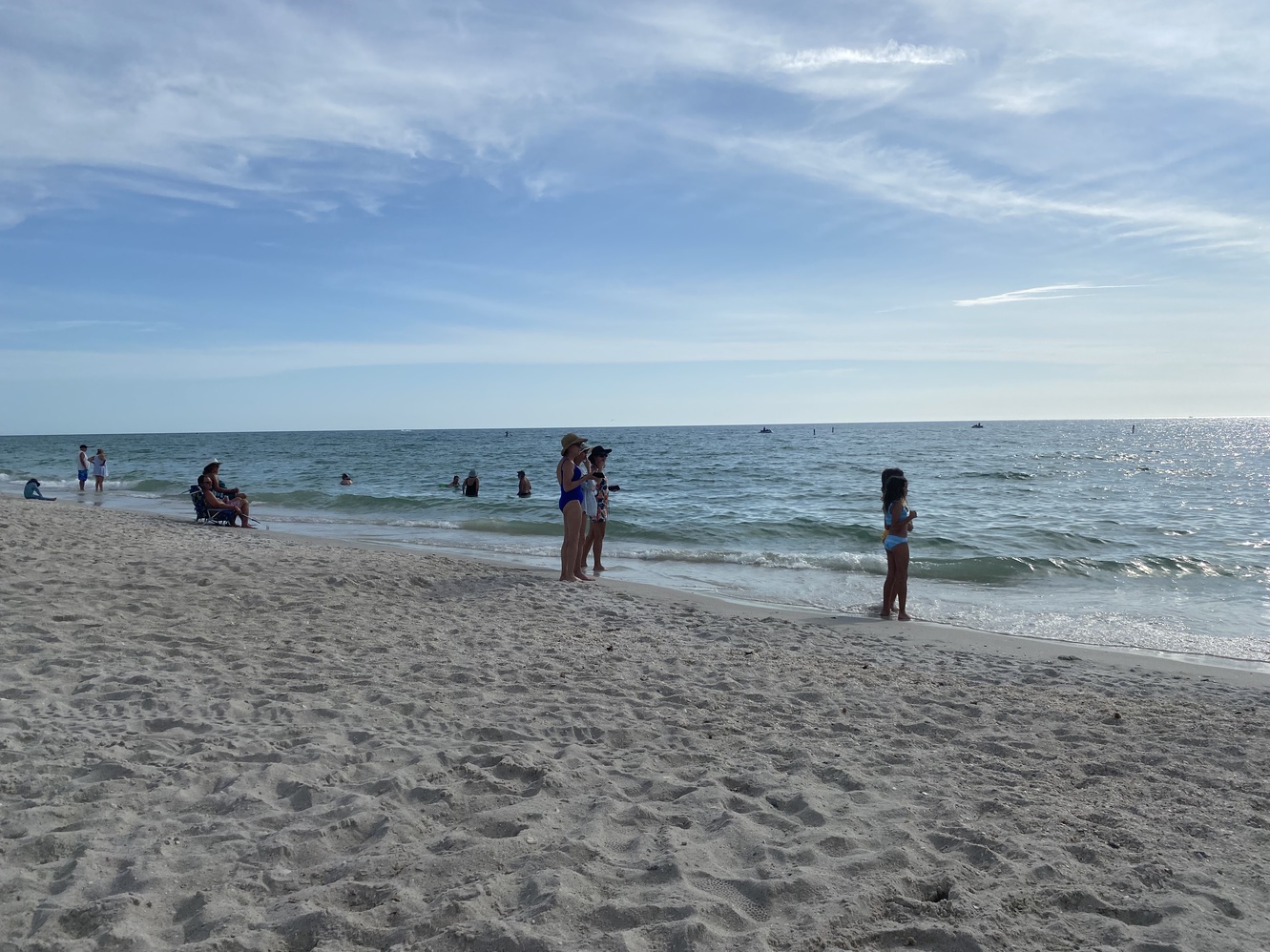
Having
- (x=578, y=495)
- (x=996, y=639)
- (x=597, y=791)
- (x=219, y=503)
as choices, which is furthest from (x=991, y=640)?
(x=219, y=503)

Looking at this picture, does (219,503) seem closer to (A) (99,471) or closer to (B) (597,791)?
(A) (99,471)

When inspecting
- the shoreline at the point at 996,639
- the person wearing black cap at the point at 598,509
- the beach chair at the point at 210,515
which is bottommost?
the shoreline at the point at 996,639

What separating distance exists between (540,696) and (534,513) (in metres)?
14.9

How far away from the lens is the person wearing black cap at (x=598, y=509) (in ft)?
35.1

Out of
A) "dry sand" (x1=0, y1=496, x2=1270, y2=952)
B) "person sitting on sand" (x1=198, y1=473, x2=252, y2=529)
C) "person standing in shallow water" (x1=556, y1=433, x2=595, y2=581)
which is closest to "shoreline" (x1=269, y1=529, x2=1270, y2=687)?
"dry sand" (x1=0, y1=496, x2=1270, y2=952)

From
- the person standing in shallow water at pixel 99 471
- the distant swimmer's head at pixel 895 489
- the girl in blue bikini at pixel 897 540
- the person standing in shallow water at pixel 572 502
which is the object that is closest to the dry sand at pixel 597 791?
the girl in blue bikini at pixel 897 540

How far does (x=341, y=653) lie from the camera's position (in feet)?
20.6

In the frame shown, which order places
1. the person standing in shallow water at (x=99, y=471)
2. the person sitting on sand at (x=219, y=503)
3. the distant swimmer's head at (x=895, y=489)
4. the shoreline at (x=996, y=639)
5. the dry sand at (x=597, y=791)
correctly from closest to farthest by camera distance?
1. the dry sand at (x=597, y=791)
2. the shoreline at (x=996, y=639)
3. the distant swimmer's head at (x=895, y=489)
4. the person sitting on sand at (x=219, y=503)
5. the person standing in shallow water at (x=99, y=471)

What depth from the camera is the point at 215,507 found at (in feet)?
54.2

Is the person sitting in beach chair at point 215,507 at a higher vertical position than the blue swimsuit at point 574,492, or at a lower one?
lower

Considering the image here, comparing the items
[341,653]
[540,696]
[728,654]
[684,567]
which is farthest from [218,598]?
[684,567]

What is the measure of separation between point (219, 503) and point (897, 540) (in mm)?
13428

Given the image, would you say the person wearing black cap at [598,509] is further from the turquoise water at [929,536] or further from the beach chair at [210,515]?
the beach chair at [210,515]

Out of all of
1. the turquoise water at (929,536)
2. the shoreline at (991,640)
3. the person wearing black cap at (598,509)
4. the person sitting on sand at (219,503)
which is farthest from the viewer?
the person sitting on sand at (219,503)
